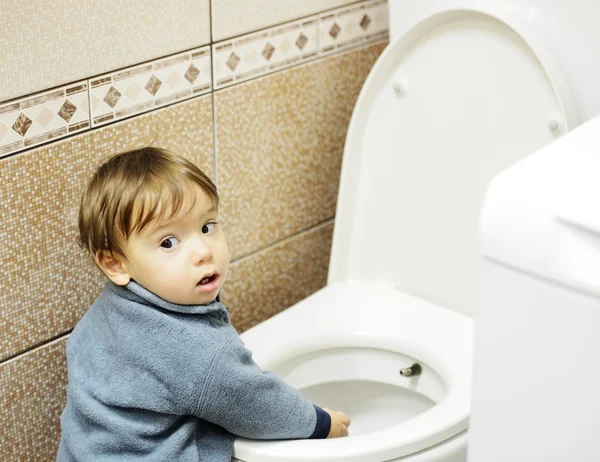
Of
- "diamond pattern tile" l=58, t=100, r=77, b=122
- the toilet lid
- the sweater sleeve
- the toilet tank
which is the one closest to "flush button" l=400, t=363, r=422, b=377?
the toilet lid

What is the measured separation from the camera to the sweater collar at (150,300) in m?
1.06

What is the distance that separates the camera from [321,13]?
1396mm

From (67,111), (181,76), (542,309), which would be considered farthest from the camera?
(181,76)

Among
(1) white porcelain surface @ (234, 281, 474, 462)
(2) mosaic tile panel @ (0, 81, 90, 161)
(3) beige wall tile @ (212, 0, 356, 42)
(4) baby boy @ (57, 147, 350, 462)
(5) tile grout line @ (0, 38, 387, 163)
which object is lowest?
(1) white porcelain surface @ (234, 281, 474, 462)

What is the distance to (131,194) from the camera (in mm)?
1025

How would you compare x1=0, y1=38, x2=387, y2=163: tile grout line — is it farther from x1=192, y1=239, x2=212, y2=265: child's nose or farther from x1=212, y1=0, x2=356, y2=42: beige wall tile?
x1=192, y1=239, x2=212, y2=265: child's nose

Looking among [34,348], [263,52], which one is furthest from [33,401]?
[263,52]

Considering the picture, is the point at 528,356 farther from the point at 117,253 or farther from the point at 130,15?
the point at 130,15

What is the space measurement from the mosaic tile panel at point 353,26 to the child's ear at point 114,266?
0.51 m

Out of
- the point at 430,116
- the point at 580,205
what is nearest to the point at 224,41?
the point at 430,116

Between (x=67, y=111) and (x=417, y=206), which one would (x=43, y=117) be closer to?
(x=67, y=111)

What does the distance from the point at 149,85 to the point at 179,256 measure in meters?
0.27

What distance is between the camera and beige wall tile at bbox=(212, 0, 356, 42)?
1.26m

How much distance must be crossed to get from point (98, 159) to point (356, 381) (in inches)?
18.9
